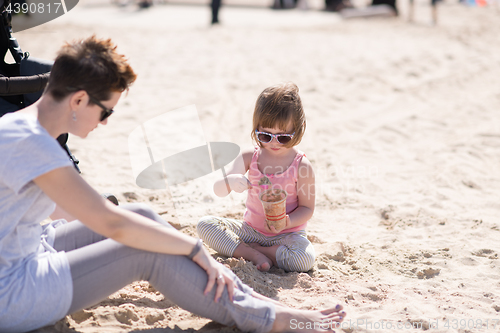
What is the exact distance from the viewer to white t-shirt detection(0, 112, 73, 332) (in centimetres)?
181

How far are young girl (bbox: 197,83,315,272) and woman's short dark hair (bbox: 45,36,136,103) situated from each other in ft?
3.62

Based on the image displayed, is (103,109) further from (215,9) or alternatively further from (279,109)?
(215,9)

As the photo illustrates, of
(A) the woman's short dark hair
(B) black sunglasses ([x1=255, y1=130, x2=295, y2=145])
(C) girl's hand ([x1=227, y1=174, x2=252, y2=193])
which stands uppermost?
(A) the woman's short dark hair

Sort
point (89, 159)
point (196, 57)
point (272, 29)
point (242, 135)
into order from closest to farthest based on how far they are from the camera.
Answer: point (89, 159) < point (242, 135) < point (196, 57) < point (272, 29)

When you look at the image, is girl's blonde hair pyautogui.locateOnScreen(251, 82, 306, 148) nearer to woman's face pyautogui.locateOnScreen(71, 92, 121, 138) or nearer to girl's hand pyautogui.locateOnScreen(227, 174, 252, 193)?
girl's hand pyautogui.locateOnScreen(227, 174, 252, 193)

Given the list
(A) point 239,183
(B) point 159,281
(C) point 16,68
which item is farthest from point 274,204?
(C) point 16,68

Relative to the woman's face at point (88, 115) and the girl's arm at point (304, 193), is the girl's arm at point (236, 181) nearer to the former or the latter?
the girl's arm at point (304, 193)

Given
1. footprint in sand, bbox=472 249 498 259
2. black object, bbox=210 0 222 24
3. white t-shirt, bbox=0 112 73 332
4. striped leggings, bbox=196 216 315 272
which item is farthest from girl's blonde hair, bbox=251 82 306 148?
black object, bbox=210 0 222 24

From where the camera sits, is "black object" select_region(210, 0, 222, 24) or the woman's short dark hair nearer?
the woman's short dark hair

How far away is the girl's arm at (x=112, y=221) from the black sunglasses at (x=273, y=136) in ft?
3.40

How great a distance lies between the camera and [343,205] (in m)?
4.15

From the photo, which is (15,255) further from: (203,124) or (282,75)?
(282,75)

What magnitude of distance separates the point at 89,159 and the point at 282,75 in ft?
13.2

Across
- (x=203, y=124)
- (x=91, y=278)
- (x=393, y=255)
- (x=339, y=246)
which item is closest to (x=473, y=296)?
(x=393, y=255)
